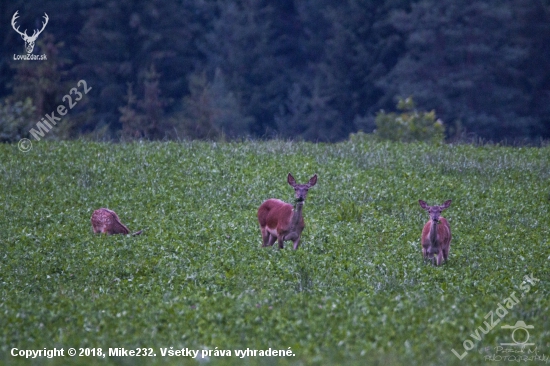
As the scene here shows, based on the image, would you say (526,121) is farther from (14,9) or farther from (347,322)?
(347,322)

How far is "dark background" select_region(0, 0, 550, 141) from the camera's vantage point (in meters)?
53.6

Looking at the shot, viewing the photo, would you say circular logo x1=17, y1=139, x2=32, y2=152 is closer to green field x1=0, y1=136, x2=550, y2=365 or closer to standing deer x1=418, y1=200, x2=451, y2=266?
green field x1=0, y1=136, x2=550, y2=365

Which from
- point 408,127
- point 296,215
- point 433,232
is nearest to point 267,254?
point 296,215

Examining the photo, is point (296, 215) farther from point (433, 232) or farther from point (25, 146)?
point (25, 146)

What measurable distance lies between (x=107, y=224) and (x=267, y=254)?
3712 mm

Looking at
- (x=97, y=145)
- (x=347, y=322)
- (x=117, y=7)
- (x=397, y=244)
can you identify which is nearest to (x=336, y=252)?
(x=397, y=244)

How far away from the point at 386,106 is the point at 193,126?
44.4ft

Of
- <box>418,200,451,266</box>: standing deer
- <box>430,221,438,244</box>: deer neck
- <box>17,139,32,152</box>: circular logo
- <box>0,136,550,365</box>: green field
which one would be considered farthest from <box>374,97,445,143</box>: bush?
<box>430,221,438,244</box>: deer neck

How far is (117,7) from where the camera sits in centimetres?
5875

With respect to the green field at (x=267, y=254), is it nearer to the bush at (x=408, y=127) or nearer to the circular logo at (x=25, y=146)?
the circular logo at (x=25, y=146)

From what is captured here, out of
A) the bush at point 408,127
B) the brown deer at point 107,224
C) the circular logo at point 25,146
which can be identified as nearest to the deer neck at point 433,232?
the brown deer at point 107,224

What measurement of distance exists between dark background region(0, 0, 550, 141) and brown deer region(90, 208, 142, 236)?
104ft

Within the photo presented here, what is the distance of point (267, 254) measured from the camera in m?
14.6

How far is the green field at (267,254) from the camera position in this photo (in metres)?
9.75
